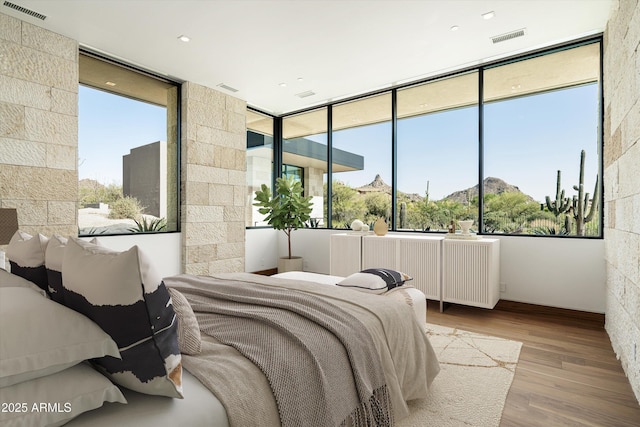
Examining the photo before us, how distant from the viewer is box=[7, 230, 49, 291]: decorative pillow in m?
1.35

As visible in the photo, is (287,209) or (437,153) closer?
(437,153)

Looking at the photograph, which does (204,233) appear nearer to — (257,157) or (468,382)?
(257,157)

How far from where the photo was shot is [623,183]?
2385 millimetres

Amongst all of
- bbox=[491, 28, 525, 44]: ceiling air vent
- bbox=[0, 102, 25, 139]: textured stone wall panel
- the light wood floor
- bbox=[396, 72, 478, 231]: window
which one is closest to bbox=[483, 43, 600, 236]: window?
bbox=[396, 72, 478, 231]: window

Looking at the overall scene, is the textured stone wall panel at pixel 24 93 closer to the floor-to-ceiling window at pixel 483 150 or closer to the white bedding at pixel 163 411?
the white bedding at pixel 163 411

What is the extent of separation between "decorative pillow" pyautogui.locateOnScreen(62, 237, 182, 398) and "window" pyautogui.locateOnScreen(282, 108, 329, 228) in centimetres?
481

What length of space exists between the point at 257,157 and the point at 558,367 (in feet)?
16.3

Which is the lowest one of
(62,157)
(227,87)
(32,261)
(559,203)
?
(32,261)

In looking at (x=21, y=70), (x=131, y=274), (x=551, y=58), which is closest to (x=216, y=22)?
(x=21, y=70)

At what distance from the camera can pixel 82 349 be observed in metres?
0.84

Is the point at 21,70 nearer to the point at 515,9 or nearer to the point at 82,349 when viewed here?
the point at 82,349

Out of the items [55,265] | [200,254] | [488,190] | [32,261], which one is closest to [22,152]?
[200,254]

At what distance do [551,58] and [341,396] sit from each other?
428 centimetres

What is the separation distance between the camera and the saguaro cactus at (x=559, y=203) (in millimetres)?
3660
